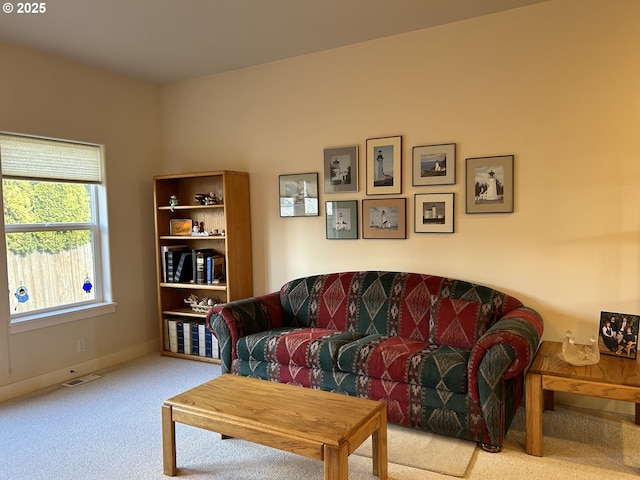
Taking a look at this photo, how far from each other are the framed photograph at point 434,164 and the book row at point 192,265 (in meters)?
1.92

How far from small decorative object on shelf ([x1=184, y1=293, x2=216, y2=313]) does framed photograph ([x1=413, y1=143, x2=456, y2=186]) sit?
215 centimetres

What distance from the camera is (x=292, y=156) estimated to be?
161 inches

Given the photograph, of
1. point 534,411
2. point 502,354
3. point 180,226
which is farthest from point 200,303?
point 534,411

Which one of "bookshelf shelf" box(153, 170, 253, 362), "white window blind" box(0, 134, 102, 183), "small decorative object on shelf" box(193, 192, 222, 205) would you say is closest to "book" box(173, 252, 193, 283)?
"bookshelf shelf" box(153, 170, 253, 362)

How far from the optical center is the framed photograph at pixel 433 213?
→ 344cm

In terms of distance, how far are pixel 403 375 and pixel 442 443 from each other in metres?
0.41

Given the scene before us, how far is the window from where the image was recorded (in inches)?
142

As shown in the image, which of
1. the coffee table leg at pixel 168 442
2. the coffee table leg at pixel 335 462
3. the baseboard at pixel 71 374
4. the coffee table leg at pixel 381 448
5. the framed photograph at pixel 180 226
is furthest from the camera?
the framed photograph at pixel 180 226

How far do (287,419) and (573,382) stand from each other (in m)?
1.45

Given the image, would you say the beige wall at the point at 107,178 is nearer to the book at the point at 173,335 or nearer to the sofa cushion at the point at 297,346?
the book at the point at 173,335

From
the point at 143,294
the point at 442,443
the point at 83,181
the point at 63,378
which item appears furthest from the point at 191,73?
the point at 442,443

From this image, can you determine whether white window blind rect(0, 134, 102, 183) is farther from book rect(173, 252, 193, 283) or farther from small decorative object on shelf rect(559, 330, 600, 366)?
small decorative object on shelf rect(559, 330, 600, 366)

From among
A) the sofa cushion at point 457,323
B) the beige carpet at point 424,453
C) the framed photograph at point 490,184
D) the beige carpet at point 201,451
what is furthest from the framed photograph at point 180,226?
the beige carpet at point 424,453

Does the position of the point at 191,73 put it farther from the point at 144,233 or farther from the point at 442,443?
the point at 442,443
